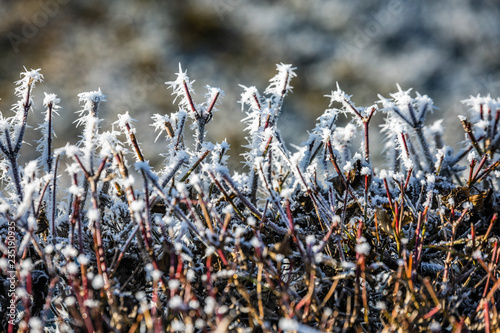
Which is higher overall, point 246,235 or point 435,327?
point 246,235

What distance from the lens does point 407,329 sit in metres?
0.95

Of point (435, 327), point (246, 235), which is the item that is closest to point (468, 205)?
point (435, 327)

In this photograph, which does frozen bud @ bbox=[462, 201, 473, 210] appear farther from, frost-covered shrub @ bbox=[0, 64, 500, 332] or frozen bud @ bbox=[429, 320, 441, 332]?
frozen bud @ bbox=[429, 320, 441, 332]

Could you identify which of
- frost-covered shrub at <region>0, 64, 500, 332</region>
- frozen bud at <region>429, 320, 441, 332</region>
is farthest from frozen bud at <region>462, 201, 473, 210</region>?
frozen bud at <region>429, 320, 441, 332</region>

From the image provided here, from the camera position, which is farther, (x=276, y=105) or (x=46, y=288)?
(x=276, y=105)

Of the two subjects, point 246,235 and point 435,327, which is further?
point 246,235

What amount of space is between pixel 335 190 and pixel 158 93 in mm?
4006

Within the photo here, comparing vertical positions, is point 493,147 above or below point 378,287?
above

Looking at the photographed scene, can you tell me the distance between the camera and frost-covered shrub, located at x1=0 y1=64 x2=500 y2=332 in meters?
1.03

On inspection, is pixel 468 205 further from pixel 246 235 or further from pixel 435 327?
pixel 246 235

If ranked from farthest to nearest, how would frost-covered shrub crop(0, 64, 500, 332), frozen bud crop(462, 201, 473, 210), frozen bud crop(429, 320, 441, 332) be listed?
frozen bud crop(462, 201, 473, 210) < frost-covered shrub crop(0, 64, 500, 332) < frozen bud crop(429, 320, 441, 332)

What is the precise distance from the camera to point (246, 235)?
129 centimetres

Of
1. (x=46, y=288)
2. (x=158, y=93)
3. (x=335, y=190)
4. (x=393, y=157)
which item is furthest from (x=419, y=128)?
(x=158, y=93)

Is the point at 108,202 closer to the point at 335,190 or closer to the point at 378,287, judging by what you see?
the point at 335,190
